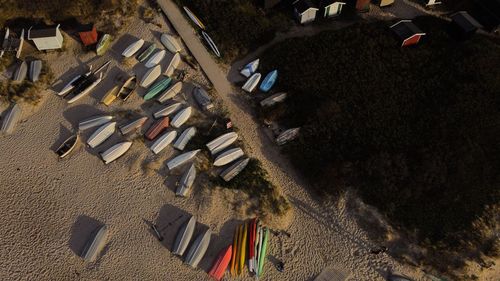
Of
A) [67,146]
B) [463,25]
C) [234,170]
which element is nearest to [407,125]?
[463,25]

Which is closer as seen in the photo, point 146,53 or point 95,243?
point 95,243

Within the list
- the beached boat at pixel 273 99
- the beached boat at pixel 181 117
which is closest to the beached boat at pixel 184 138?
the beached boat at pixel 181 117

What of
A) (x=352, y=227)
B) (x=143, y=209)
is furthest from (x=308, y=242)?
(x=143, y=209)

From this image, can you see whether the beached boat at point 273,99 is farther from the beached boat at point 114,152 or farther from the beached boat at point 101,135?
the beached boat at point 101,135

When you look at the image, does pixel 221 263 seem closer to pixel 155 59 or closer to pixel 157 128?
pixel 157 128

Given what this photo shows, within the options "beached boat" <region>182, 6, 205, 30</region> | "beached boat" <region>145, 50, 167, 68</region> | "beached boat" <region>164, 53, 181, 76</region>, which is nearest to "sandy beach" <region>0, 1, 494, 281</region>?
"beached boat" <region>164, 53, 181, 76</region>

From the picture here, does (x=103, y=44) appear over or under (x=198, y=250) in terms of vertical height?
over
